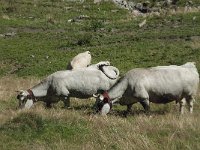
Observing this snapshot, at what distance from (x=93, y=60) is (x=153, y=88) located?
49.4ft

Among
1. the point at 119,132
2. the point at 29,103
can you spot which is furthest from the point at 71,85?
the point at 119,132

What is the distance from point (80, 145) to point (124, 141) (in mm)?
1091

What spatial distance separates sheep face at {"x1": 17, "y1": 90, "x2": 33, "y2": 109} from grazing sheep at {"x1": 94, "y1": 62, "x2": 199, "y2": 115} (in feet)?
9.55

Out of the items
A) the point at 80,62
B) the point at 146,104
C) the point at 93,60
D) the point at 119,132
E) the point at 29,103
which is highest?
the point at 119,132

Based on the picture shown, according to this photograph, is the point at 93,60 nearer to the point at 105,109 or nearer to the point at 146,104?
the point at 146,104

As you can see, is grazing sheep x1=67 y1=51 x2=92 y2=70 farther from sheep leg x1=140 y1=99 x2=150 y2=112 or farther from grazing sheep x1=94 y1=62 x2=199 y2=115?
sheep leg x1=140 y1=99 x2=150 y2=112

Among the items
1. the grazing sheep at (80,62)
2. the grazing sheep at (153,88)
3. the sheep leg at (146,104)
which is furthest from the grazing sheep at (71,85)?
the grazing sheep at (80,62)

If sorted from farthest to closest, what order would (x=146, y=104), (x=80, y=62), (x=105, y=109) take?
1. (x=80, y=62)
2. (x=146, y=104)
3. (x=105, y=109)

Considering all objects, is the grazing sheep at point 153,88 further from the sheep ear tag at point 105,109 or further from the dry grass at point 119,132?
the dry grass at point 119,132

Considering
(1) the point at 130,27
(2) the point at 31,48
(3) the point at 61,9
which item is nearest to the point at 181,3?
(3) the point at 61,9

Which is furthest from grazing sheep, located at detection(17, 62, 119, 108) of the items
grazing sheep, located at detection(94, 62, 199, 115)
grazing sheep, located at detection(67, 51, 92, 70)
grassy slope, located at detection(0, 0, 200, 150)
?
grazing sheep, located at detection(67, 51, 92, 70)

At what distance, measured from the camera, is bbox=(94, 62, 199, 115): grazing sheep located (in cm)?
1677

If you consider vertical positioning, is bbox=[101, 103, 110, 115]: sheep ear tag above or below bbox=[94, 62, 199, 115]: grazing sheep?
below

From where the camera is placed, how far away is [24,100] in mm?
18328
